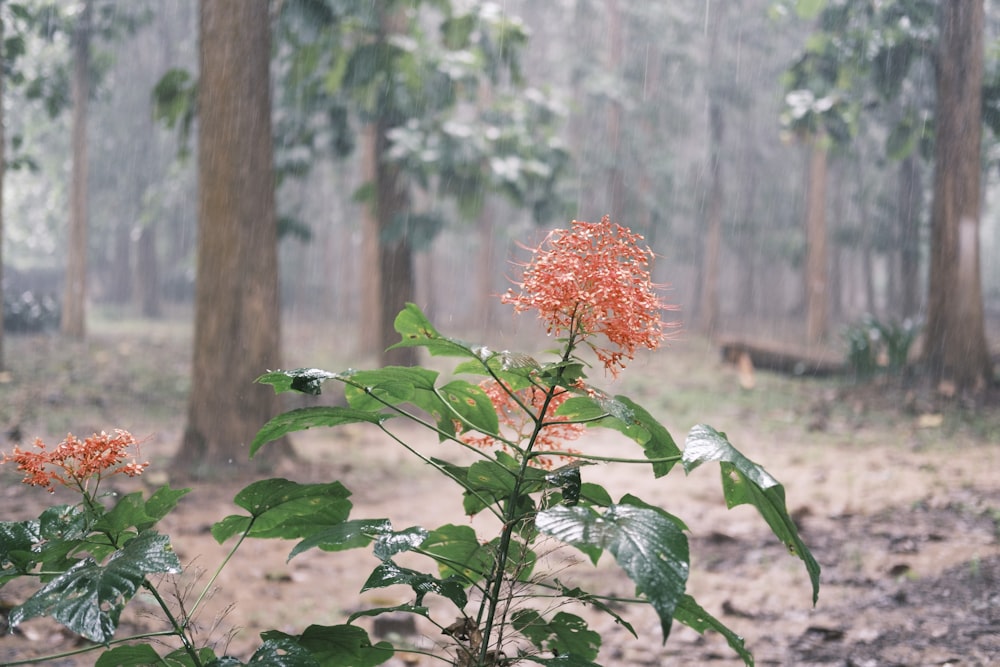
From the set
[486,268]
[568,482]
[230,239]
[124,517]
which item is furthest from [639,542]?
[486,268]

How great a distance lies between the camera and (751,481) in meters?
1.20

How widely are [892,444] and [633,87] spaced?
49.0 ft

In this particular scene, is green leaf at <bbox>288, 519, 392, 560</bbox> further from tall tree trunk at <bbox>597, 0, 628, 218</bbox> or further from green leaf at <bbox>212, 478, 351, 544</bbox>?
tall tree trunk at <bbox>597, 0, 628, 218</bbox>

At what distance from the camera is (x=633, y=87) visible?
20.7m

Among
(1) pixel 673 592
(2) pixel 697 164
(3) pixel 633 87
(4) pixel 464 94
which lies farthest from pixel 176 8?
(1) pixel 673 592

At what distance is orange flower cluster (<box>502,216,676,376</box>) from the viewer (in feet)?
4.52

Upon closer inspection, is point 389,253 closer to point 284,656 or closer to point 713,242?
point 284,656

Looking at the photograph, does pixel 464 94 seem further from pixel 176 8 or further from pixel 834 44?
pixel 176 8

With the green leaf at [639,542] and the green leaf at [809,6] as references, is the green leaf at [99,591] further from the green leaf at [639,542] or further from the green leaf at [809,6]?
the green leaf at [809,6]

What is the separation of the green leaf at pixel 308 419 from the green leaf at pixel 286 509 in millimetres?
113

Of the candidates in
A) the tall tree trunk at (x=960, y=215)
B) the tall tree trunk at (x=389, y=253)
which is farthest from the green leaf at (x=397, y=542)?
the tall tree trunk at (x=960, y=215)

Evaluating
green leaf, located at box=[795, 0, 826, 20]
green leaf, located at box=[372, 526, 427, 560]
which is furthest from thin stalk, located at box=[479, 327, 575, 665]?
green leaf, located at box=[795, 0, 826, 20]

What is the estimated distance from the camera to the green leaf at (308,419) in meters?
1.37

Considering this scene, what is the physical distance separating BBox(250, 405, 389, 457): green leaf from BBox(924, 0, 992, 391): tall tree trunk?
912 cm
